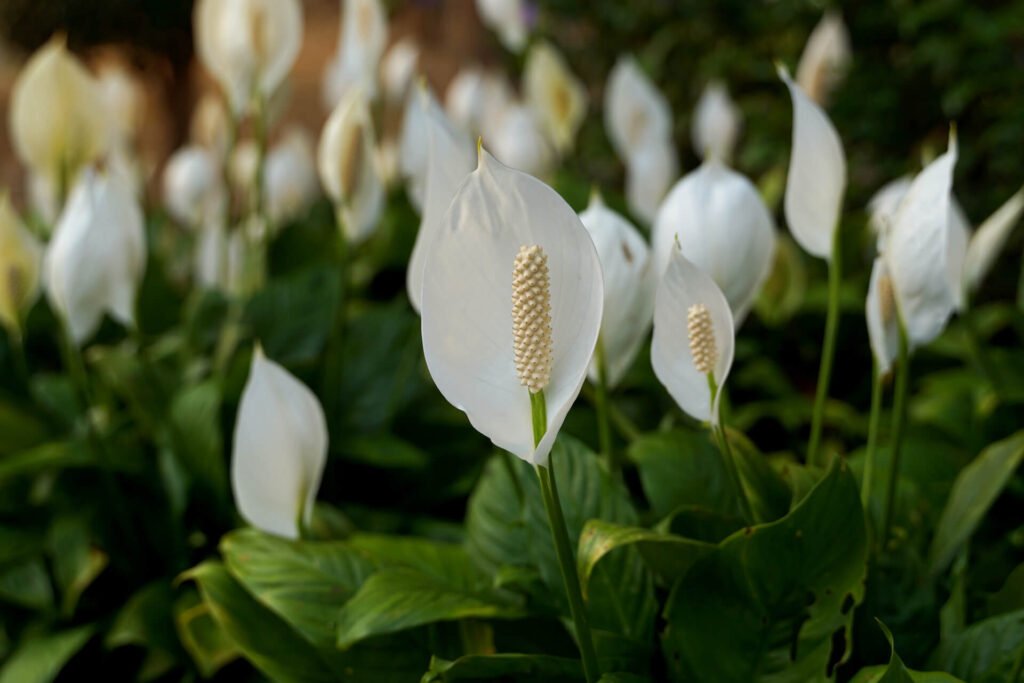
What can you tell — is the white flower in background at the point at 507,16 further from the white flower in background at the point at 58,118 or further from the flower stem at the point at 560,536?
the flower stem at the point at 560,536

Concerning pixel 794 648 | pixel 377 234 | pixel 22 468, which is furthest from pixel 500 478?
pixel 377 234

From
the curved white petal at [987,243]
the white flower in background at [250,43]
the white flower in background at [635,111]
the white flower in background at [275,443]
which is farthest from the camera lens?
the white flower in background at [635,111]

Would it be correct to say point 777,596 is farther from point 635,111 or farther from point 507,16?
point 507,16

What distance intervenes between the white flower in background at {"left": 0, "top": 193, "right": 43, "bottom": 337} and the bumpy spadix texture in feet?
1.95

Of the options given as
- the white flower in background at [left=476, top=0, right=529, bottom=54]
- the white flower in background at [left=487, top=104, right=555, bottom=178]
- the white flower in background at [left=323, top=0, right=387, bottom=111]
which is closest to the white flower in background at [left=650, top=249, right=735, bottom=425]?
the white flower in background at [left=323, top=0, right=387, bottom=111]

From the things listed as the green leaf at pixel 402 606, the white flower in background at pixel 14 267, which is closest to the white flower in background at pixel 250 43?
the white flower in background at pixel 14 267

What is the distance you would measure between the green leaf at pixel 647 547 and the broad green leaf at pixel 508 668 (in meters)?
0.04

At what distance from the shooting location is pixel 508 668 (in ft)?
1.79

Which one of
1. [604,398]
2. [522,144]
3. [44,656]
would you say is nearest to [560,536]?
[604,398]

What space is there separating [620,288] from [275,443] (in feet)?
0.76

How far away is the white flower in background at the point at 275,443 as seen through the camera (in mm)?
633

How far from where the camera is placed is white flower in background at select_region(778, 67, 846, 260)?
612 millimetres

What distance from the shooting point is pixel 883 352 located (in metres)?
0.60

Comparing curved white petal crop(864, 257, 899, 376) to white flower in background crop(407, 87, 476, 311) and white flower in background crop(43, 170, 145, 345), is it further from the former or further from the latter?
white flower in background crop(43, 170, 145, 345)
